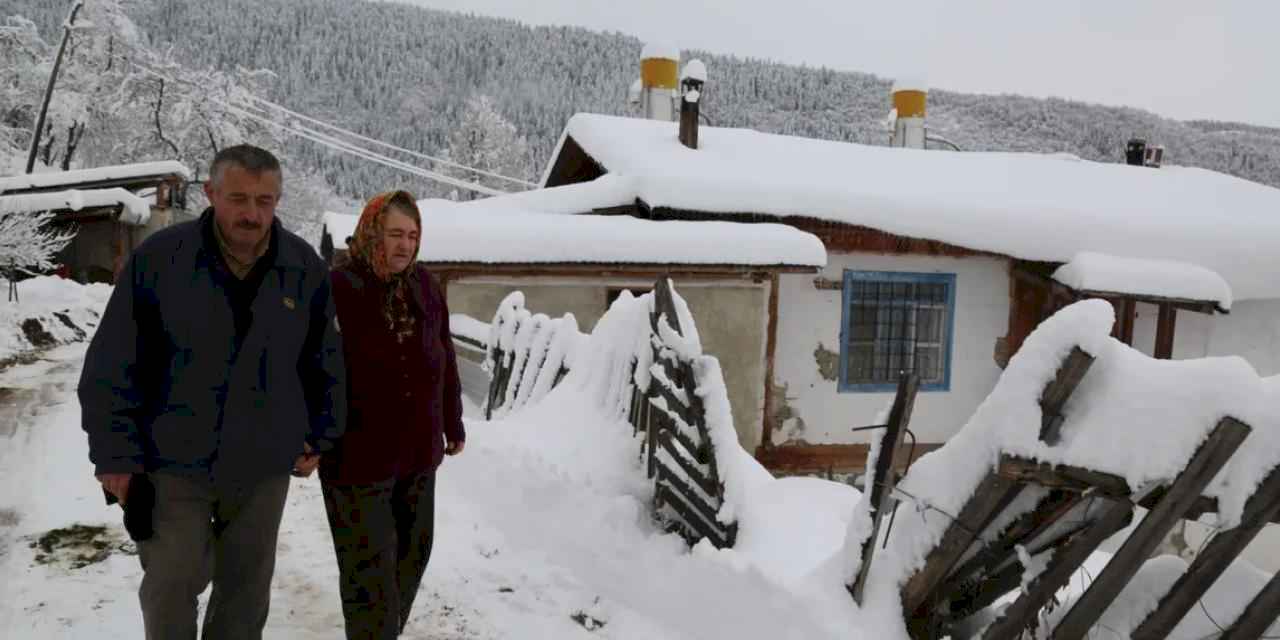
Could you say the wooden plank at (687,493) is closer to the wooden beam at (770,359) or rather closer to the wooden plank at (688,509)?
the wooden plank at (688,509)

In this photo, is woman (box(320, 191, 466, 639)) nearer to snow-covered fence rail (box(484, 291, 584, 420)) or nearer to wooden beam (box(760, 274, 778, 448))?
snow-covered fence rail (box(484, 291, 584, 420))

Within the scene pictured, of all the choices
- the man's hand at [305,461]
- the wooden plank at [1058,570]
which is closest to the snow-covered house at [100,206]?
the man's hand at [305,461]

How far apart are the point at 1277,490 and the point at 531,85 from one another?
95.8 m

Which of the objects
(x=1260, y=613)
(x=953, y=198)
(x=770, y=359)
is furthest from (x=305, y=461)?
(x=953, y=198)

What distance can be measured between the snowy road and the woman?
62 cm

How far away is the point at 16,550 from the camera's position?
394 centimetres

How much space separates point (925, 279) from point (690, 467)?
7.61 metres

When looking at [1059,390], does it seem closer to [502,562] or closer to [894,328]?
[502,562]

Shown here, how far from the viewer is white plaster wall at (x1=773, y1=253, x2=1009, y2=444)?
10.4 metres

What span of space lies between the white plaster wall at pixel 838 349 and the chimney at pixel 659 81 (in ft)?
23.5

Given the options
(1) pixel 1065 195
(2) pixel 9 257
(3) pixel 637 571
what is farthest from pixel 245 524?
(2) pixel 9 257

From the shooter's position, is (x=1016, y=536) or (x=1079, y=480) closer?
(x=1079, y=480)

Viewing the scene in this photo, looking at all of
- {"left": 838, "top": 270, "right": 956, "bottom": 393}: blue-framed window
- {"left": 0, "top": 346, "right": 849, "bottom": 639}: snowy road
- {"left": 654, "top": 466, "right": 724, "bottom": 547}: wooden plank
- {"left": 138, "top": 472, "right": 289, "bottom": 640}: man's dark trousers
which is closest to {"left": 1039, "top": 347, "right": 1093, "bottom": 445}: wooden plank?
{"left": 0, "top": 346, "right": 849, "bottom": 639}: snowy road

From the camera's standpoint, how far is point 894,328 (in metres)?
10.8
